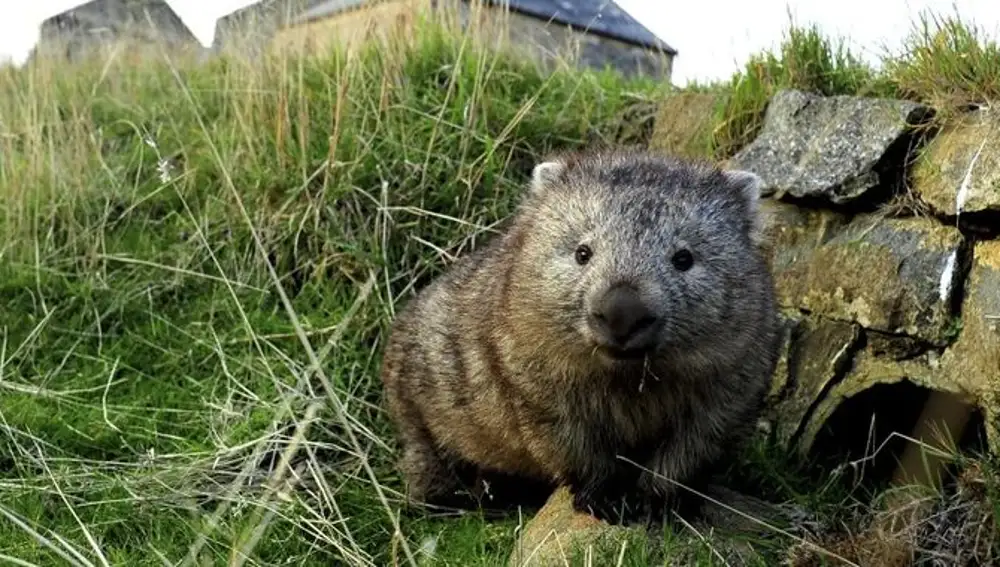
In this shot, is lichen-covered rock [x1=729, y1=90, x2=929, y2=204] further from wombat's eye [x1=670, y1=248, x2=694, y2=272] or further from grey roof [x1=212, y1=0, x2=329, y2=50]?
grey roof [x1=212, y1=0, x2=329, y2=50]

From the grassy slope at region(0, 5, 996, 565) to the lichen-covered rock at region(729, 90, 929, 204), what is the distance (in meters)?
0.24

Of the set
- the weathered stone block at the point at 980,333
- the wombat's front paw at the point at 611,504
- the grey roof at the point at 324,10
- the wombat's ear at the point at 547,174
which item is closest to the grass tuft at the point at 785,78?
the weathered stone block at the point at 980,333

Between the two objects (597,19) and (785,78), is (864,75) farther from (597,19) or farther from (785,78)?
(597,19)

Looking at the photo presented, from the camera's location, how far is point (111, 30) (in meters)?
9.77

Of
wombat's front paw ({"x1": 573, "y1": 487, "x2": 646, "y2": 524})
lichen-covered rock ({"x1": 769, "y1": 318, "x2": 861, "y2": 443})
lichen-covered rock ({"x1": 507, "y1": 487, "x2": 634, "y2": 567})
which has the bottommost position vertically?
lichen-covered rock ({"x1": 507, "y1": 487, "x2": 634, "y2": 567})

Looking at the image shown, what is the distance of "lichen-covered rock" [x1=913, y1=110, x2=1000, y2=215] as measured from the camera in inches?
166

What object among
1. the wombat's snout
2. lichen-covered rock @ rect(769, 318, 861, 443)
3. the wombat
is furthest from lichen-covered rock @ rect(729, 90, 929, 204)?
the wombat's snout

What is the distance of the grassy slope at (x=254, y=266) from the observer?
4312mm

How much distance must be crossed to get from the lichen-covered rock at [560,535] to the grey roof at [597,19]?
4.17 m

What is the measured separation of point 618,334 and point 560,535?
770 mm

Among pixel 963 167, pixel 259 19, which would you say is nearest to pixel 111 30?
pixel 259 19

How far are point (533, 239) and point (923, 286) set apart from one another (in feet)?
5.17

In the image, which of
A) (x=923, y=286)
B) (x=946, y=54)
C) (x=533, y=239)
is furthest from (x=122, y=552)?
(x=946, y=54)

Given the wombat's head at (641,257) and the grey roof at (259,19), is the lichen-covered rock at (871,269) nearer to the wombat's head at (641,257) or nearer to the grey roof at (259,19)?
the wombat's head at (641,257)
